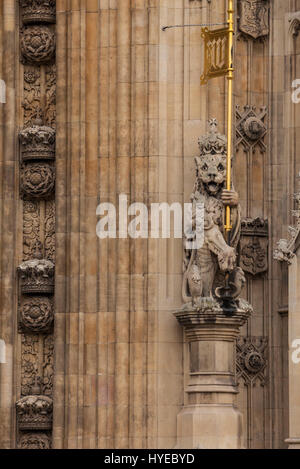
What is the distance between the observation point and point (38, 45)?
29.6 m

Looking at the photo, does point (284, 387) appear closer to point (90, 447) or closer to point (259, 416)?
point (259, 416)

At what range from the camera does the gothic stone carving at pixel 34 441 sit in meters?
29.0

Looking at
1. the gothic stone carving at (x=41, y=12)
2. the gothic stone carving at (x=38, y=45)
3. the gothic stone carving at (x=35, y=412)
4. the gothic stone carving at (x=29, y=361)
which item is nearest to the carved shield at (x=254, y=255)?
the gothic stone carving at (x=29, y=361)

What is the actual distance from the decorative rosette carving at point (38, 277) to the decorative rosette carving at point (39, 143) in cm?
131

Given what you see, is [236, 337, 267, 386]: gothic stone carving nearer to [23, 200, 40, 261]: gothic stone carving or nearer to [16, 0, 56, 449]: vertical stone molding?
[16, 0, 56, 449]: vertical stone molding

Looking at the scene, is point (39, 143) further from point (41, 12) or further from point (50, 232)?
point (41, 12)

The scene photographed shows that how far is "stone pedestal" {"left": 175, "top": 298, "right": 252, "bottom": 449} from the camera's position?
2814 cm

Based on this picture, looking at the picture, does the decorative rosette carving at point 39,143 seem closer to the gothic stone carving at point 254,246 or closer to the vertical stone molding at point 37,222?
the vertical stone molding at point 37,222

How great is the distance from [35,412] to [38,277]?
5.40 ft

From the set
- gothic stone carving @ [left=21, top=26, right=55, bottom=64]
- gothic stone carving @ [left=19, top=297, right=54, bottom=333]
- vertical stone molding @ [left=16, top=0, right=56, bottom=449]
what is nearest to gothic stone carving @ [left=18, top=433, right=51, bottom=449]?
vertical stone molding @ [left=16, top=0, right=56, bottom=449]

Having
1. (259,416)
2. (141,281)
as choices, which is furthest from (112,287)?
(259,416)

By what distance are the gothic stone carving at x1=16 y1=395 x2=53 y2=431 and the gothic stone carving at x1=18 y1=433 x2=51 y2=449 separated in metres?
0.09

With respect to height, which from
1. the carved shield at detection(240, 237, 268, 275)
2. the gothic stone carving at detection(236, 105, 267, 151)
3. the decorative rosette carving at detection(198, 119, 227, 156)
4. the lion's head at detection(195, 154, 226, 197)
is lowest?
the carved shield at detection(240, 237, 268, 275)

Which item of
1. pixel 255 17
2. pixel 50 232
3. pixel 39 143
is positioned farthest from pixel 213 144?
pixel 50 232
